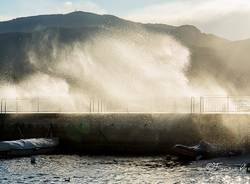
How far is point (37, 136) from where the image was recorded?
64750 millimetres

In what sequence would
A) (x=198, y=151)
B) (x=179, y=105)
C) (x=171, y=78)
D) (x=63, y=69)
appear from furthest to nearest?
(x=63, y=69) < (x=171, y=78) < (x=179, y=105) < (x=198, y=151)

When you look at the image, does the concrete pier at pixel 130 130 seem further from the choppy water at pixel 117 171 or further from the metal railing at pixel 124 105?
the metal railing at pixel 124 105

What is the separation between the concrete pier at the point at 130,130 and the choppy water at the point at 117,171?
17.6 feet

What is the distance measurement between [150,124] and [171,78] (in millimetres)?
46769

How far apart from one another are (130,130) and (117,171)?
49.1 ft

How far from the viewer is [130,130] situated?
61625 mm

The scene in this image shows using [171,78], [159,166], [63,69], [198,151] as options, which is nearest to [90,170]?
[159,166]

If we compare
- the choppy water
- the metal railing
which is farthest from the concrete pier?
the metal railing

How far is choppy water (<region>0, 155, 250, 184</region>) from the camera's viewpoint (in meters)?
42.6

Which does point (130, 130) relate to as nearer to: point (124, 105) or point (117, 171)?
point (117, 171)

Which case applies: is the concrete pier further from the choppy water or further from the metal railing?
the metal railing

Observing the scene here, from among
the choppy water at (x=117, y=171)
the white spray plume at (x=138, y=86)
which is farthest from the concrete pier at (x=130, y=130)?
the white spray plume at (x=138, y=86)

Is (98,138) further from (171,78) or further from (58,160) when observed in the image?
(171,78)

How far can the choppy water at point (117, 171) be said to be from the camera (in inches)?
1677
